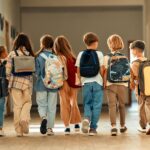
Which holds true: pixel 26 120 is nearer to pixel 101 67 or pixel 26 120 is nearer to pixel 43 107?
pixel 43 107

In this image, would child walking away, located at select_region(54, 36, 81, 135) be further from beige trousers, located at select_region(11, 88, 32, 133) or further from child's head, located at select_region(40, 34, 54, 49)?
beige trousers, located at select_region(11, 88, 32, 133)

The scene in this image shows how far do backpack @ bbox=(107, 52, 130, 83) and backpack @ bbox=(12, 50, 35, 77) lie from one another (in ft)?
3.28

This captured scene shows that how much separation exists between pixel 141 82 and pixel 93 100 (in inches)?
26.2

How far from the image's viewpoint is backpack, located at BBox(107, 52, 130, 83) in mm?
5973

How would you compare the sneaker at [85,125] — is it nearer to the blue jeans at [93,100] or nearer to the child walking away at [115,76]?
the blue jeans at [93,100]

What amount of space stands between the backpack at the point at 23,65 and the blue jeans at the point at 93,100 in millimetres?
744

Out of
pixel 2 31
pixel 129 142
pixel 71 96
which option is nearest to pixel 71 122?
pixel 71 96

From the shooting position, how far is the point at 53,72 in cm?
603

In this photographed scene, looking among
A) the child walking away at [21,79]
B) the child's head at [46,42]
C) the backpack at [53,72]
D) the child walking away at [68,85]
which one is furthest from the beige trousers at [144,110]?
the child walking away at [21,79]

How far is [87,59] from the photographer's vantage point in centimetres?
600

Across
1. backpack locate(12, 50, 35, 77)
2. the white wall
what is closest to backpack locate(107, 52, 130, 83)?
backpack locate(12, 50, 35, 77)

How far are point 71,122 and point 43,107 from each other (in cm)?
48

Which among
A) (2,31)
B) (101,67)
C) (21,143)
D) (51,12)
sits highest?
(51,12)

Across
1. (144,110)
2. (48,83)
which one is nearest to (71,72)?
(48,83)
